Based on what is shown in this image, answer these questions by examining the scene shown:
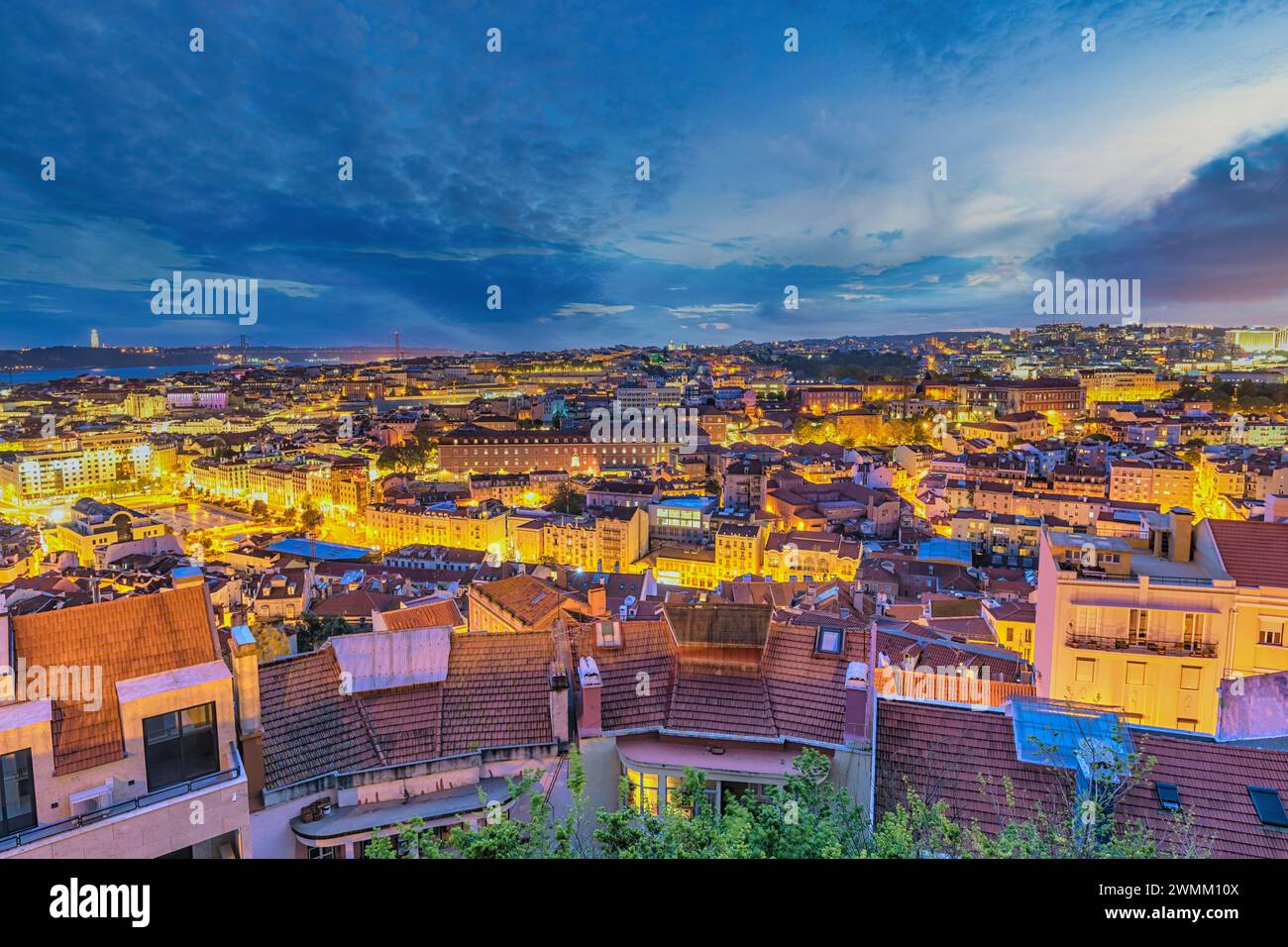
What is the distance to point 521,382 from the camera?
274ft

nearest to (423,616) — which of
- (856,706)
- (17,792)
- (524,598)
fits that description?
(524,598)

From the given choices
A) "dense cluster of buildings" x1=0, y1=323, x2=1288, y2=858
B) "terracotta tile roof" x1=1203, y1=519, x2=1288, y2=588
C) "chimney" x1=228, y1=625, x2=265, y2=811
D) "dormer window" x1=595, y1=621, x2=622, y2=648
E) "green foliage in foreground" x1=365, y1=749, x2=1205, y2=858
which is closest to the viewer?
"green foliage in foreground" x1=365, y1=749, x2=1205, y2=858

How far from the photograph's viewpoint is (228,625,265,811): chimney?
4066 mm

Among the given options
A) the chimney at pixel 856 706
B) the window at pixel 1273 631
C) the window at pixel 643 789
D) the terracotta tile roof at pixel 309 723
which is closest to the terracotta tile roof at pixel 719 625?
the chimney at pixel 856 706

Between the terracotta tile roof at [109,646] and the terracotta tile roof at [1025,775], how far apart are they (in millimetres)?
3760

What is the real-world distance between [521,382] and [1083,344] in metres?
56.3

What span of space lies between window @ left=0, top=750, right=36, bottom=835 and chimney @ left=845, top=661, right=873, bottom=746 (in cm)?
414

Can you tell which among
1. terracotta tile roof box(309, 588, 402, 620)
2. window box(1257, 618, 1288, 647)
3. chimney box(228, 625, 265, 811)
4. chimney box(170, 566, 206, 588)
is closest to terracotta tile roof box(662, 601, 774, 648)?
chimney box(228, 625, 265, 811)

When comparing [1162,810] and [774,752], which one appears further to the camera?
[774,752]

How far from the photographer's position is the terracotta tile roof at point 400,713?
14.2 feet

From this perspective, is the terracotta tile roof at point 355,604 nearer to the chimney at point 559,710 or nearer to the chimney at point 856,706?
the chimney at point 559,710

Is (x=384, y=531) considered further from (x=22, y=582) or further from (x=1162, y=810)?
(x=1162, y=810)

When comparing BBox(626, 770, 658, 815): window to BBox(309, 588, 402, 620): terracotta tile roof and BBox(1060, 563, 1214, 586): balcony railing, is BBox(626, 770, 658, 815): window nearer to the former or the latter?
BBox(1060, 563, 1214, 586): balcony railing
